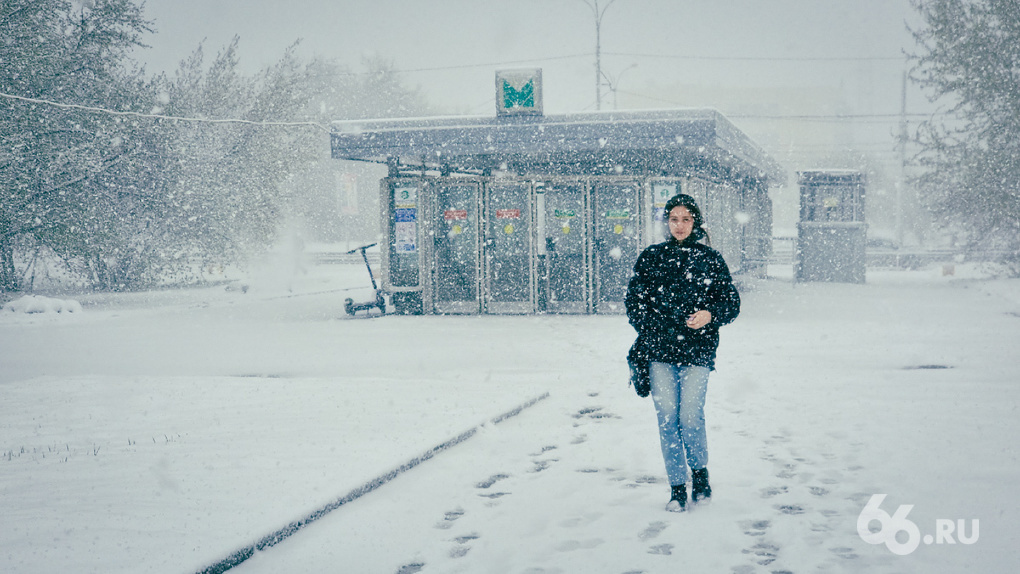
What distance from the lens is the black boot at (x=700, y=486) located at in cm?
474

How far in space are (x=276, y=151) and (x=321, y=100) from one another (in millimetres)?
47248

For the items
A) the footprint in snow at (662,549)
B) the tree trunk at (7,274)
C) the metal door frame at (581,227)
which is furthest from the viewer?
the tree trunk at (7,274)

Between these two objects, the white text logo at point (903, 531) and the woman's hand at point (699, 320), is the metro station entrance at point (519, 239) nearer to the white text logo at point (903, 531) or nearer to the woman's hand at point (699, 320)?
the white text logo at point (903, 531)

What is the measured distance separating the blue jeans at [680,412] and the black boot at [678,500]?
4 centimetres

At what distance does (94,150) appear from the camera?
21.0 metres

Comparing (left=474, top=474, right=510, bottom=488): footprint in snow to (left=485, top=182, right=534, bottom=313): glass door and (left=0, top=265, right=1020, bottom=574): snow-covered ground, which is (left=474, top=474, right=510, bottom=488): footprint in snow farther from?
(left=485, top=182, right=534, bottom=313): glass door

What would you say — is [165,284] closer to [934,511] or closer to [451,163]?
[451,163]

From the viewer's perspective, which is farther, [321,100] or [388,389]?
[321,100]

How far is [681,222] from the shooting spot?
453 centimetres

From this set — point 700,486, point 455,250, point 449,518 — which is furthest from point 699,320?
point 455,250

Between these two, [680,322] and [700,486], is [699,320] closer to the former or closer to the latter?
[680,322]

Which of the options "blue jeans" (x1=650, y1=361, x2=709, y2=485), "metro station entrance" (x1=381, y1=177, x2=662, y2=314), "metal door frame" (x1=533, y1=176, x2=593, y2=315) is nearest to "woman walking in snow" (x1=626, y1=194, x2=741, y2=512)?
"blue jeans" (x1=650, y1=361, x2=709, y2=485)

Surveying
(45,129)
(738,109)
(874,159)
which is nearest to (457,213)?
(45,129)

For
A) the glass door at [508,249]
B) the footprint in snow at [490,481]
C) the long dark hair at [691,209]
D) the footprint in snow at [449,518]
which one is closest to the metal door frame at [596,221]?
the glass door at [508,249]
